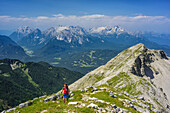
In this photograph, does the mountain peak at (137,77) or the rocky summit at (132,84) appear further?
the mountain peak at (137,77)

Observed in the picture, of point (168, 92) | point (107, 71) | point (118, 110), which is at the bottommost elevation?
point (168, 92)

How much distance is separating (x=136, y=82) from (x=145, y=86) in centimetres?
623

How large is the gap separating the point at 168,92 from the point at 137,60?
3917 cm

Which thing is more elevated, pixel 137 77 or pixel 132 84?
pixel 137 77

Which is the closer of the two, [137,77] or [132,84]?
[132,84]

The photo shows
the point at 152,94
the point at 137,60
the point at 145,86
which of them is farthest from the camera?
the point at 137,60

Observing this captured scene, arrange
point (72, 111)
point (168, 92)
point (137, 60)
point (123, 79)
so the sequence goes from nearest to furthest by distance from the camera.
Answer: point (72, 111)
point (123, 79)
point (168, 92)
point (137, 60)

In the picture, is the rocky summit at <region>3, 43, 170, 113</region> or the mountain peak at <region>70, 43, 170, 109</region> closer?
the rocky summit at <region>3, 43, 170, 113</region>

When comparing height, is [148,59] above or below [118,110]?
below

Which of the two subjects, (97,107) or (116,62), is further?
(116,62)

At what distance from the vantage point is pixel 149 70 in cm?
12688

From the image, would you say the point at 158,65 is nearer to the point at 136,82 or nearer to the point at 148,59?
the point at 148,59

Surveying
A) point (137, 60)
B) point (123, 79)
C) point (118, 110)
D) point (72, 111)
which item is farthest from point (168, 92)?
point (72, 111)

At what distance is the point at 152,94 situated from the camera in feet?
246
